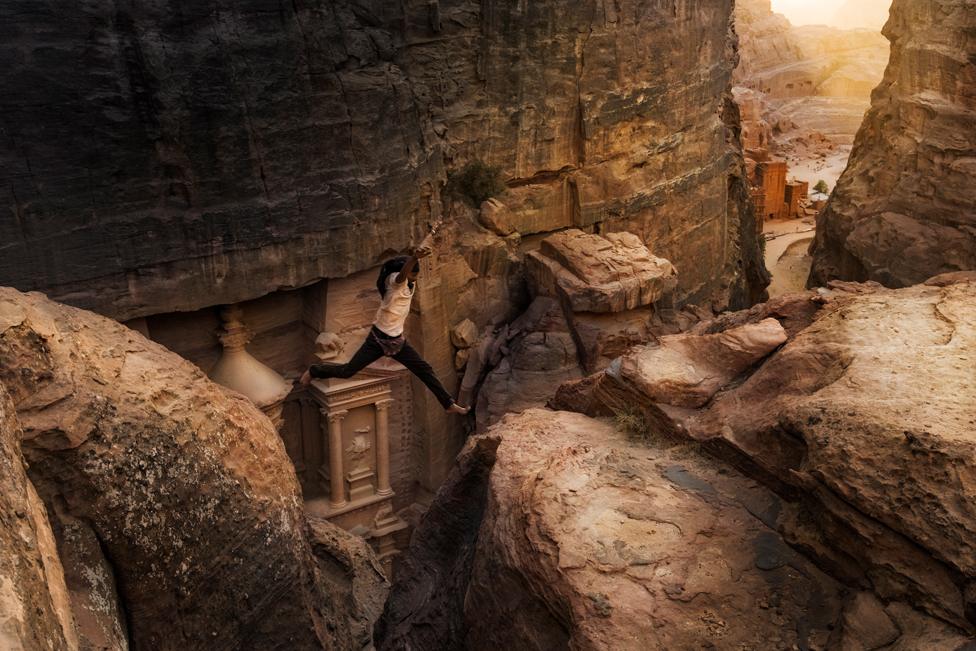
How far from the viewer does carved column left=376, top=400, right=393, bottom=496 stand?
616 inches

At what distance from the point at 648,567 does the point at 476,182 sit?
37.2 feet

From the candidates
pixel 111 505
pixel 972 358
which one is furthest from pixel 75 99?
pixel 972 358

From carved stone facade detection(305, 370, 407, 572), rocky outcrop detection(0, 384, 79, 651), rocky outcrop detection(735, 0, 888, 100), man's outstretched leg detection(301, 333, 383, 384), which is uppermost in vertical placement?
rocky outcrop detection(735, 0, 888, 100)

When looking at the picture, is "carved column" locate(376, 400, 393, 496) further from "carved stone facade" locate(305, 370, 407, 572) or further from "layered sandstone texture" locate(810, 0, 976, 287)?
"layered sandstone texture" locate(810, 0, 976, 287)

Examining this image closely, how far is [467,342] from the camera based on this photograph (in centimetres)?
1669

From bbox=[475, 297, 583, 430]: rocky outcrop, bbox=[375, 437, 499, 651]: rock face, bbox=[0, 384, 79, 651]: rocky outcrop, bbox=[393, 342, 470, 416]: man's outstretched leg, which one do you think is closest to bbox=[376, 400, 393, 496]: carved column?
bbox=[475, 297, 583, 430]: rocky outcrop

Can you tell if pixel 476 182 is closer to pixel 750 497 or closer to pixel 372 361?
pixel 372 361

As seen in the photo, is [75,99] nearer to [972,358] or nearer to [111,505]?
[111,505]

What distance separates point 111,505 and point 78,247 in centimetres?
751

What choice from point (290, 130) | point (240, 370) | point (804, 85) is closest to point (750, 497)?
point (290, 130)

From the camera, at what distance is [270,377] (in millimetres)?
14305

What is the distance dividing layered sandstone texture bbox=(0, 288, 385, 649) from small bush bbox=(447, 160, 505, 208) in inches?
394

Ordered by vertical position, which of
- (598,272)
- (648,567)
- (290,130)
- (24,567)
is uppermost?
(290,130)

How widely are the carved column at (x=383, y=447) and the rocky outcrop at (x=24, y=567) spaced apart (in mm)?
10688
